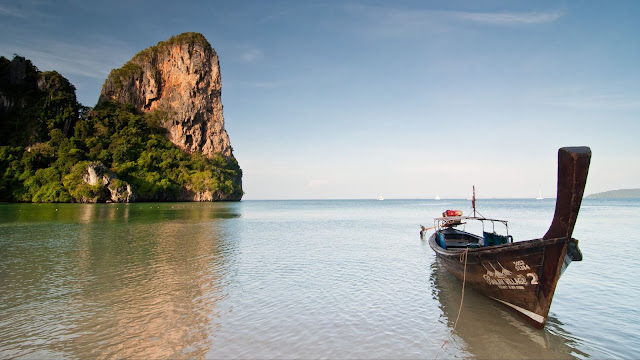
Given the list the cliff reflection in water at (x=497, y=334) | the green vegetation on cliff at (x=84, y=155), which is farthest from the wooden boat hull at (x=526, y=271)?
the green vegetation on cliff at (x=84, y=155)

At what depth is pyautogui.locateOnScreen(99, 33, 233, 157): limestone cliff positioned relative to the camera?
12425cm

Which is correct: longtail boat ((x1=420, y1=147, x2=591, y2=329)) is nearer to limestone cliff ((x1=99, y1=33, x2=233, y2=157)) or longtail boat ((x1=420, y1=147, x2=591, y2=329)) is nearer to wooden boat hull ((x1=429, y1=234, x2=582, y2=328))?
wooden boat hull ((x1=429, y1=234, x2=582, y2=328))

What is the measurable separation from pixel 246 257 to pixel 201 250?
10.4ft

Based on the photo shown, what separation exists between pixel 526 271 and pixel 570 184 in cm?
209

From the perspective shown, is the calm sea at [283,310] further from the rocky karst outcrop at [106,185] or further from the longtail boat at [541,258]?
the rocky karst outcrop at [106,185]

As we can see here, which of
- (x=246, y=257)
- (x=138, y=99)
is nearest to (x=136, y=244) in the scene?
(x=246, y=257)

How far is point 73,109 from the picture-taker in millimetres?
93812

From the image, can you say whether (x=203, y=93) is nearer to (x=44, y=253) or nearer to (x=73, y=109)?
(x=73, y=109)

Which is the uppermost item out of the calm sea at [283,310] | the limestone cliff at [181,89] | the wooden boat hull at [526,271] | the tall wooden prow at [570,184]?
the limestone cliff at [181,89]

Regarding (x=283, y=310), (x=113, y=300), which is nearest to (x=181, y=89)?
(x=113, y=300)

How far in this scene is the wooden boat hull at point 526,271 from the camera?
7.22 meters

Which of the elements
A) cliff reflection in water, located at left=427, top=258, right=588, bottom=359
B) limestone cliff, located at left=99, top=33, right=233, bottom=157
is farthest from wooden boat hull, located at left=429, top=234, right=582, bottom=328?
limestone cliff, located at left=99, top=33, right=233, bottom=157

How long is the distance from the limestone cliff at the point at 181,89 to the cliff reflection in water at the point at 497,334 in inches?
4933

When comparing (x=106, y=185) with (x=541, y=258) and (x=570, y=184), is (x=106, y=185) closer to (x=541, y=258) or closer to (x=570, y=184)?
(x=541, y=258)
